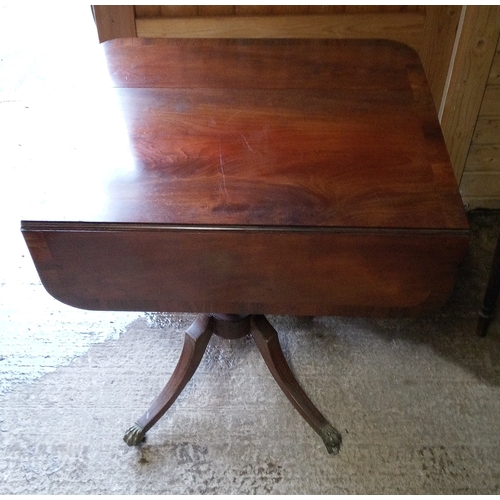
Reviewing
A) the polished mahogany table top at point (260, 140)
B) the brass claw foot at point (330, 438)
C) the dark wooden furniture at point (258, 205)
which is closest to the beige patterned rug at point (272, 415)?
the brass claw foot at point (330, 438)

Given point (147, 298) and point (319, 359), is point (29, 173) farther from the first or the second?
point (319, 359)

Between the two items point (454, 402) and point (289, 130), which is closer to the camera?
point (289, 130)

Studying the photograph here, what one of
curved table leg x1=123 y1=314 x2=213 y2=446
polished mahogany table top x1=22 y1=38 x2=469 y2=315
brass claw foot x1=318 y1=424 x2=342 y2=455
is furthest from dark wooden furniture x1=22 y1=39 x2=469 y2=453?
brass claw foot x1=318 y1=424 x2=342 y2=455

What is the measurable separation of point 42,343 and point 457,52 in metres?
1.33

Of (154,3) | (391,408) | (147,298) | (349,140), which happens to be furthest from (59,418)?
(154,3)

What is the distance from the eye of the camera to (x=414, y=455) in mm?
1267

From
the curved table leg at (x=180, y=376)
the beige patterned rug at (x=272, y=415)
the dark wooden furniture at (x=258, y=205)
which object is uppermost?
the dark wooden furniture at (x=258, y=205)

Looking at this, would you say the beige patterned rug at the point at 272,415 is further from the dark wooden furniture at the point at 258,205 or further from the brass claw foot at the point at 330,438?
the dark wooden furniture at the point at 258,205

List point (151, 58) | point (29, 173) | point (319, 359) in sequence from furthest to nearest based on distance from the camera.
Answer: point (319, 359) < point (151, 58) < point (29, 173)

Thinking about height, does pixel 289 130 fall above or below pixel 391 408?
above

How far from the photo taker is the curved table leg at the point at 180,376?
1250 millimetres

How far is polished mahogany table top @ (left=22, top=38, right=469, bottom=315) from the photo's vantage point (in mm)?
866

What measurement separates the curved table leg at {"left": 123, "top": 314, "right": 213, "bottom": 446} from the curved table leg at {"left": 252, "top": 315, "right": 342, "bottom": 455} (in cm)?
11

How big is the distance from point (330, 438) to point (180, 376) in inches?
14.4
